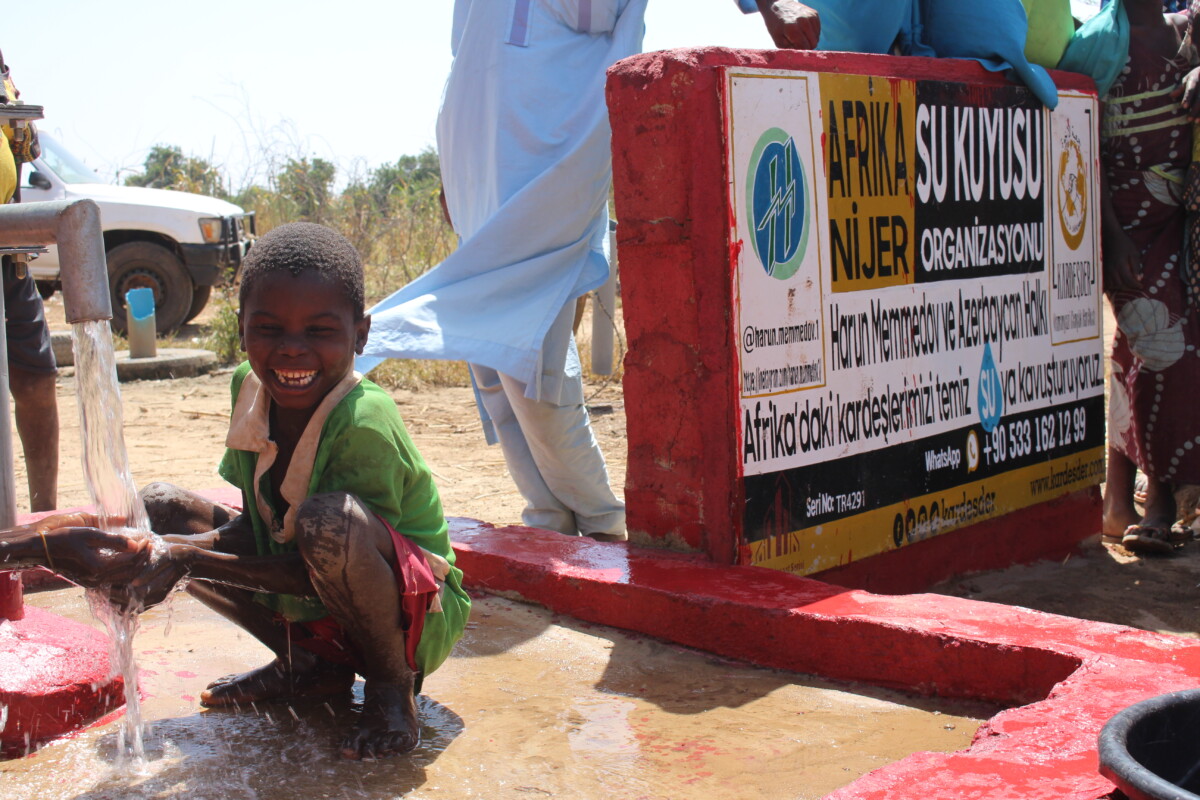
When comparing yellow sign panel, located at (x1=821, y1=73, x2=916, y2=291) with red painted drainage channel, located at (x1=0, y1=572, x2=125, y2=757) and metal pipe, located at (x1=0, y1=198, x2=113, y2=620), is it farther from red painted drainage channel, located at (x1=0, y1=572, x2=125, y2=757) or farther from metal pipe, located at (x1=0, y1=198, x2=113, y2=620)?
red painted drainage channel, located at (x1=0, y1=572, x2=125, y2=757)

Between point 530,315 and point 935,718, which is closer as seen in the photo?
point 935,718

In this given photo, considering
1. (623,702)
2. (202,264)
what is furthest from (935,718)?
(202,264)

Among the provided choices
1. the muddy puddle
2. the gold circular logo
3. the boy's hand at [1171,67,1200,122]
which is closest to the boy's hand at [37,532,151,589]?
the muddy puddle

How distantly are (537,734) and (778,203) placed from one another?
1.50m

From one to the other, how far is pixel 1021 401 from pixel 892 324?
33.9 inches

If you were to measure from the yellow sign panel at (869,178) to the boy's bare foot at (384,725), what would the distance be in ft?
5.48

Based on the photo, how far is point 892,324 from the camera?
135 inches

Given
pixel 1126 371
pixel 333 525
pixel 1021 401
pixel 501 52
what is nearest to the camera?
pixel 333 525

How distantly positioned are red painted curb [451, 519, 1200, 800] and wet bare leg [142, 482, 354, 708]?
2.50 feet

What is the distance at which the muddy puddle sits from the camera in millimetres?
2016

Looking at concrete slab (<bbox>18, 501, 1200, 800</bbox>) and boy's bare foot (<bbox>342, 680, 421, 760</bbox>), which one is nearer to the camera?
concrete slab (<bbox>18, 501, 1200, 800</bbox>)

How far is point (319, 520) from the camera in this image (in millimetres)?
2008

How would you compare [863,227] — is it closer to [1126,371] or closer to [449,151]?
[449,151]

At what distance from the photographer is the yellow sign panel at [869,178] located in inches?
127
